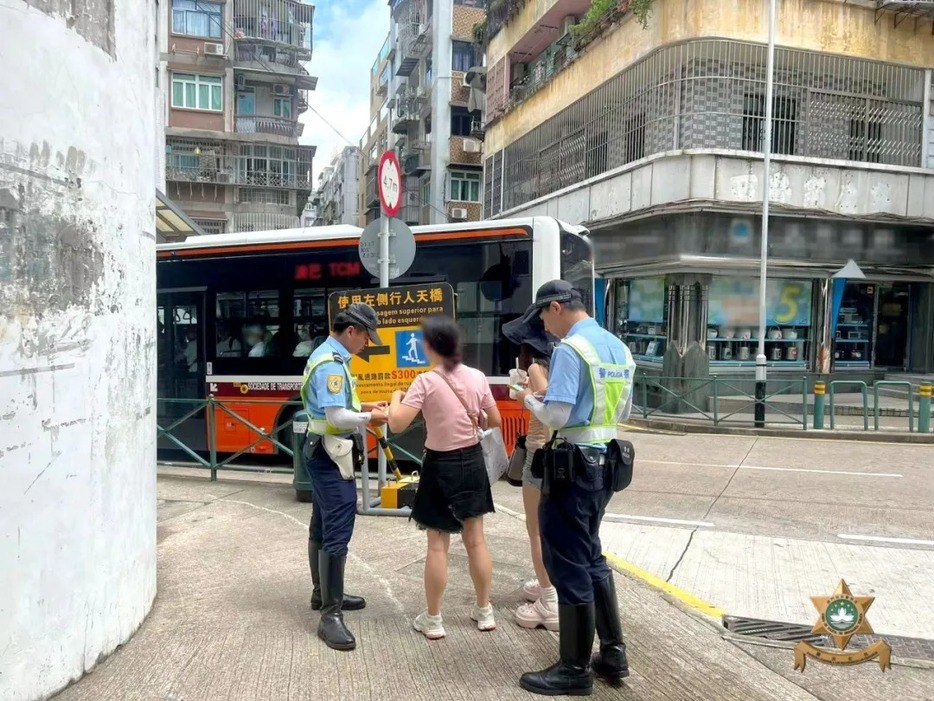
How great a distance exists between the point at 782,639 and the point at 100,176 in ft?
14.2

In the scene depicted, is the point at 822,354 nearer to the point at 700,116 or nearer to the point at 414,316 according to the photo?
the point at 700,116

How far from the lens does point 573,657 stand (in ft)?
11.2

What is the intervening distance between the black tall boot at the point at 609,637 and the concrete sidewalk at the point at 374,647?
9 cm

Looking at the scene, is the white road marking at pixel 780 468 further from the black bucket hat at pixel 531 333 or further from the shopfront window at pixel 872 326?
the shopfront window at pixel 872 326

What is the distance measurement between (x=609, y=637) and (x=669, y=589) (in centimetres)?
150

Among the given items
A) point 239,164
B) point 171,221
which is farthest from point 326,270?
point 239,164

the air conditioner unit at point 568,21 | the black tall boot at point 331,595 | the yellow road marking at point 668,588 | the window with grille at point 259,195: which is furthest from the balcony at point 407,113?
the black tall boot at point 331,595

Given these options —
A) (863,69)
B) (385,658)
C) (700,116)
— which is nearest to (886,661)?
(385,658)

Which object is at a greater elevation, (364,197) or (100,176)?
(364,197)

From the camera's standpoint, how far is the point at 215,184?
1292 inches

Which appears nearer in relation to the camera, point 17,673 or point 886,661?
point 17,673

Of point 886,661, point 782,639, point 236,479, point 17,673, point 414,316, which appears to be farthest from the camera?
point 236,479

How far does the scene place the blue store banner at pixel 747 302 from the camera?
1670cm

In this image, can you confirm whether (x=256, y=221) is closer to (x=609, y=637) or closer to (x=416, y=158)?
(x=416, y=158)
